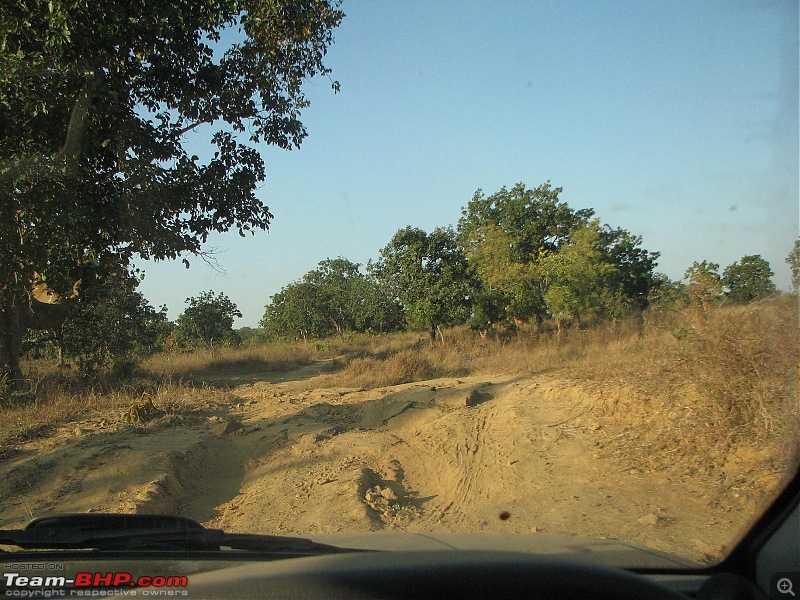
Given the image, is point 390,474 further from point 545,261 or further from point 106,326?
point 545,261

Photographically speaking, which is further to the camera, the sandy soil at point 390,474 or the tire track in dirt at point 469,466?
the tire track in dirt at point 469,466

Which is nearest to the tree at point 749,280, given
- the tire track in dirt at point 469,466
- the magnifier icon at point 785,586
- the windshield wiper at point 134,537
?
the magnifier icon at point 785,586

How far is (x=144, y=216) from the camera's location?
9.78 meters

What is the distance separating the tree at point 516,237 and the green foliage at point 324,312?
7.13 meters

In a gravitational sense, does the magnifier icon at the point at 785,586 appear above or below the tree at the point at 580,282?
below

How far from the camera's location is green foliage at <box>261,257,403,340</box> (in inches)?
1453

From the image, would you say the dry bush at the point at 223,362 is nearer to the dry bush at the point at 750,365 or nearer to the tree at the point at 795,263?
the dry bush at the point at 750,365

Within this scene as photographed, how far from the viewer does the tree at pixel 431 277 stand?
25.2 m

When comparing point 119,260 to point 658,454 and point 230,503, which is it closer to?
point 230,503

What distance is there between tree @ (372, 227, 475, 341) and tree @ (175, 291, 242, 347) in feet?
53.4

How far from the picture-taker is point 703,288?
9.24 meters

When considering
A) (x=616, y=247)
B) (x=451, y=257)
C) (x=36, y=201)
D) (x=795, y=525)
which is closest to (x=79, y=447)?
(x=36, y=201)

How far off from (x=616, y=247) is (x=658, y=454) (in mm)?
24311

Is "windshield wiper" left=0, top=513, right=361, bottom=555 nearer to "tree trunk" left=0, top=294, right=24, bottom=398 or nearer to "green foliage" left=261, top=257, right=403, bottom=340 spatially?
"tree trunk" left=0, top=294, right=24, bottom=398
